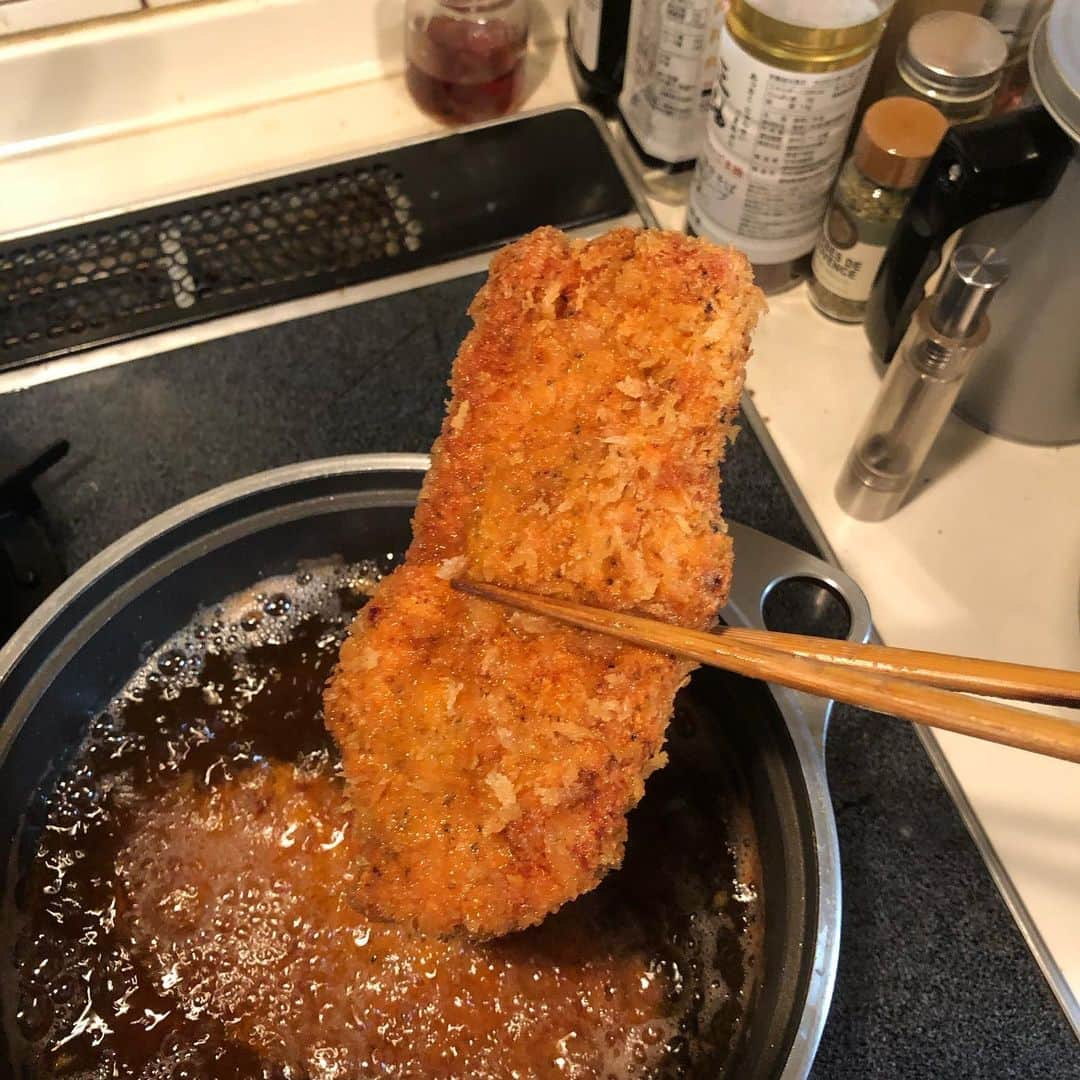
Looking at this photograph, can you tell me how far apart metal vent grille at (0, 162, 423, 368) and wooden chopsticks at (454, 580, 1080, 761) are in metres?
0.51

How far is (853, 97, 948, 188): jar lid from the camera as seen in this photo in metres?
0.79

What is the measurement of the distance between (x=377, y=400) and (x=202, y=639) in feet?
0.89

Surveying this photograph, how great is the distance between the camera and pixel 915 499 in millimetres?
894

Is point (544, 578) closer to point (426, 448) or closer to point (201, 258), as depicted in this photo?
point (426, 448)

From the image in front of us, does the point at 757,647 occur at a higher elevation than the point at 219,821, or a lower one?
higher

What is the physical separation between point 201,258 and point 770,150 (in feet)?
1.78

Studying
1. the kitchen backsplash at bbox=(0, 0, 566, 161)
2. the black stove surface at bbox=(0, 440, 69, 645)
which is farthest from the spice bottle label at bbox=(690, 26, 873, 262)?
the black stove surface at bbox=(0, 440, 69, 645)

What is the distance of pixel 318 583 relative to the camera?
828 millimetres

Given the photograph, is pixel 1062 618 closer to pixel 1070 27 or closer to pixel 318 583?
pixel 1070 27

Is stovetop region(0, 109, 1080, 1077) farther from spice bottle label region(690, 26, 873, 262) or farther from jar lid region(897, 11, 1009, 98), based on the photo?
→ jar lid region(897, 11, 1009, 98)

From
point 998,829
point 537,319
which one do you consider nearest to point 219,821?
point 537,319

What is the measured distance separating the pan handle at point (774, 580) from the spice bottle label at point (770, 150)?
32cm

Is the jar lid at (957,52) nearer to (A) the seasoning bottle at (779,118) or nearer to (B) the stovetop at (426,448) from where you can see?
(A) the seasoning bottle at (779,118)

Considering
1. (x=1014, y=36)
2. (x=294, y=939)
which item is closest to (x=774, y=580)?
(x=294, y=939)
